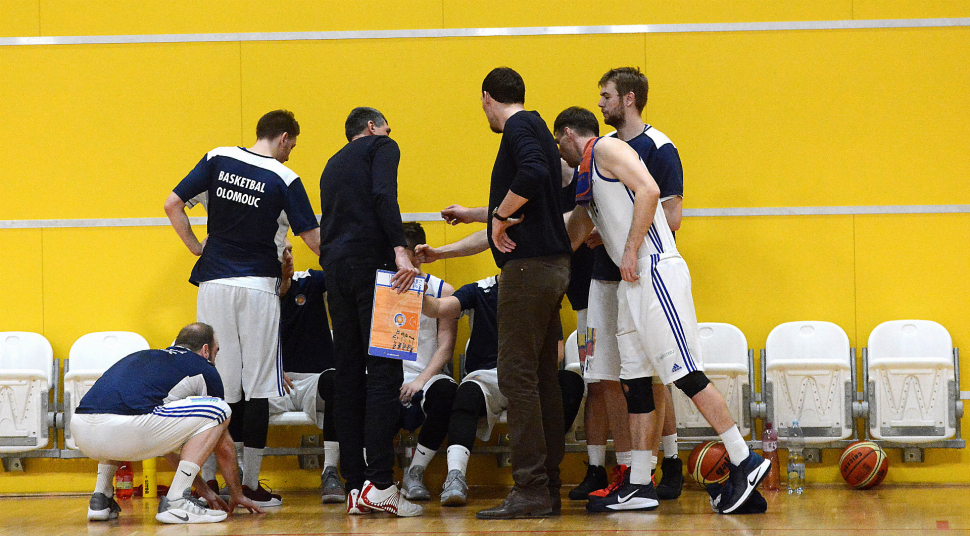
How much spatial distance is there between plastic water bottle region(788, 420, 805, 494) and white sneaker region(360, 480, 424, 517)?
2.20 m

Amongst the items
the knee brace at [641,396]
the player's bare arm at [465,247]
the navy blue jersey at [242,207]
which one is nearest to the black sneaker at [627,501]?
the knee brace at [641,396]

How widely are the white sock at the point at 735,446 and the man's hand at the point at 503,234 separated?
1.21m

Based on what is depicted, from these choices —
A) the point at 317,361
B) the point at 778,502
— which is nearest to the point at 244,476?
the point at 317,361

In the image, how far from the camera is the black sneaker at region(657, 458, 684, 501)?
4.41 m

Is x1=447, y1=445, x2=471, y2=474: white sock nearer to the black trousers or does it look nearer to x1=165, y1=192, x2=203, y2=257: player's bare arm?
the black trousers

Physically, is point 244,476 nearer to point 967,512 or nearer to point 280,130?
point 280,130

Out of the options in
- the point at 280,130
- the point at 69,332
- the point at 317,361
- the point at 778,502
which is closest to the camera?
the point at 778,502

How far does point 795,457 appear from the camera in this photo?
4906 millimetres

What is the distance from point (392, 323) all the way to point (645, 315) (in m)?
1.10

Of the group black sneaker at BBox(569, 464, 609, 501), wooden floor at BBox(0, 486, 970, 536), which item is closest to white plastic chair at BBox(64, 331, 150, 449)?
wooden floor at BBox(0, 486, 970, 536)

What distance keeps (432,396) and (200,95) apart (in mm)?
2444

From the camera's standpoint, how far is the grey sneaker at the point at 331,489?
14.5 ft

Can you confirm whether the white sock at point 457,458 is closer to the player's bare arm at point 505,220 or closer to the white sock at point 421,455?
the white sock at point 421,455

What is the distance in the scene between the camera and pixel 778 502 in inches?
167
